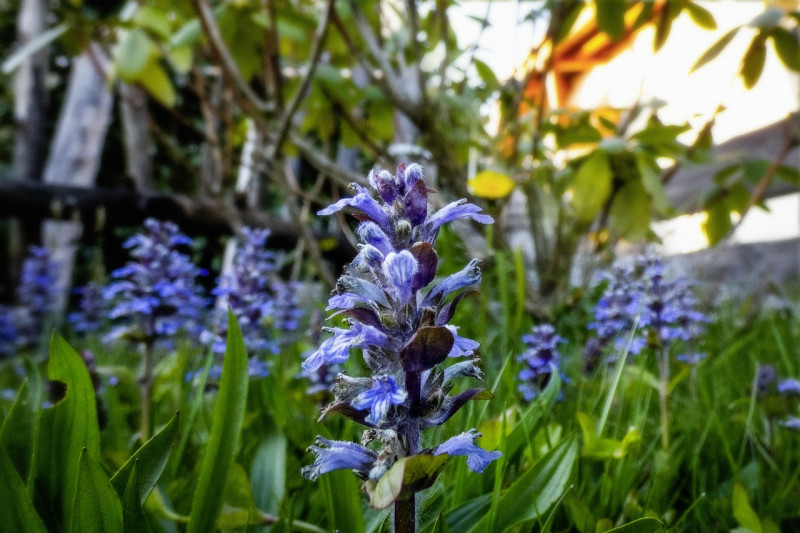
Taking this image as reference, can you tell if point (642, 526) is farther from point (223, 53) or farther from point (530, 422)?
point (223, 53)

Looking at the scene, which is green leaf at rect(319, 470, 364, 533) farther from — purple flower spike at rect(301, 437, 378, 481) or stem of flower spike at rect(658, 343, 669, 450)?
stem of flower spike at rect(658, 343, 669, 450)

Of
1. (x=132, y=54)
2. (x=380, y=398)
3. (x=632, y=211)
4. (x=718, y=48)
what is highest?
(x=132, y=54)

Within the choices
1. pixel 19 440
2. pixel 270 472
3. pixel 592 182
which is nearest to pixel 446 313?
pixel 270 472

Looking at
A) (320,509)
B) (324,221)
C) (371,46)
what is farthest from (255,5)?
(324,221)

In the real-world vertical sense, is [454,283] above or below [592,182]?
below

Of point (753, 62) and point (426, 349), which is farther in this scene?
point (753, 62)
